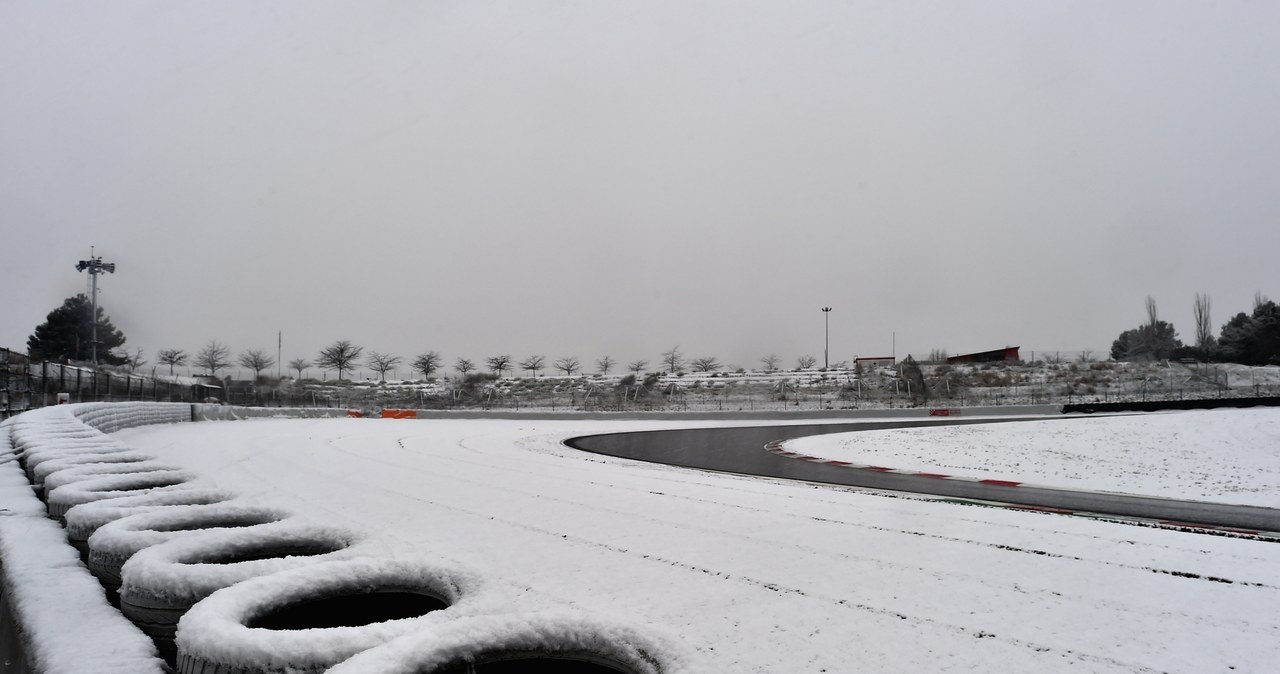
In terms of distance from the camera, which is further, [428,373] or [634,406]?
[428,373]

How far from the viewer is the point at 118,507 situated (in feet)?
13.1

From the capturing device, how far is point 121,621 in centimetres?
276

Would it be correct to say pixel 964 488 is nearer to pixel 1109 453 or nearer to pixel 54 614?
pixel 1109 453

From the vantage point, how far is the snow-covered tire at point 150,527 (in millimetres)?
3193

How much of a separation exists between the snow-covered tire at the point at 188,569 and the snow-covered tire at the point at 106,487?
162 cm

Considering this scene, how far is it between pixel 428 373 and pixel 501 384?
21177mm

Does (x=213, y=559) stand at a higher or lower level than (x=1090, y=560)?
higher

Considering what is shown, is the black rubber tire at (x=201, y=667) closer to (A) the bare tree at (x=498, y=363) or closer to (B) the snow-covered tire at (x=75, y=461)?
(B) the snow-covered tire at (x=75, y=461)

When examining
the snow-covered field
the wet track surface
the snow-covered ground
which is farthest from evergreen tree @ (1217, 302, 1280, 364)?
the snow-covered field

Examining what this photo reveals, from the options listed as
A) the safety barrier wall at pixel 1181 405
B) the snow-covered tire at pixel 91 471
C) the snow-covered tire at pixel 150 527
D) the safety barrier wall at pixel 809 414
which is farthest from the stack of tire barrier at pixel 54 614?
the safety barrier wall at pixel 1181 405

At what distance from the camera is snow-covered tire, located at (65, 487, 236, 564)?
3.73 m

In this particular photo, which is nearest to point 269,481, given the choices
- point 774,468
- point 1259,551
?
point 774,468

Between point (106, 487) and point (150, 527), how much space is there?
1500 millimetres

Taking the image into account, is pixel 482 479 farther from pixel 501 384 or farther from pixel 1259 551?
pixel 501 384
